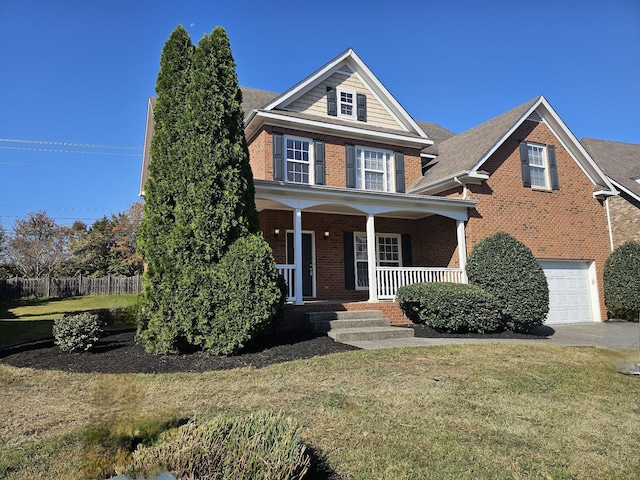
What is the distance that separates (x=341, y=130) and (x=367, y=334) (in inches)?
293

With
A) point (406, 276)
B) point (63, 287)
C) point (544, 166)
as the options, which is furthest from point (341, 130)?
point (63, 287)

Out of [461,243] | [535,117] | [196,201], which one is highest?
[535,117]

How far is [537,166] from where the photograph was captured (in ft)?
47.5

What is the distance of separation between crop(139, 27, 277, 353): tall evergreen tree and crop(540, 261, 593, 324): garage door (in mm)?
11191

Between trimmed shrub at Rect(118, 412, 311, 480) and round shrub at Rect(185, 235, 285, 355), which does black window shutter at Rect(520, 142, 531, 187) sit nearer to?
round shrub at Rect(185, 235, 285, 355)

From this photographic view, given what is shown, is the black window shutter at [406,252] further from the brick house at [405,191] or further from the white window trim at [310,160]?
the white window trim at [310,160]

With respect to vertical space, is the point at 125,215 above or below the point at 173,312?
above

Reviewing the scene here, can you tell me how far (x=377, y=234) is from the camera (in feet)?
47.6

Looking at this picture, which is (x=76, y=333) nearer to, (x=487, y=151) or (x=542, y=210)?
(x=487, y=151)

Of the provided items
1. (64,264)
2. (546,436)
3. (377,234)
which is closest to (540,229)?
(377,234)

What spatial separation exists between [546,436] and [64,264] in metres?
35.7

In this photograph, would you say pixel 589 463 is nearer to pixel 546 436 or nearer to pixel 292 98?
pixel 546 436

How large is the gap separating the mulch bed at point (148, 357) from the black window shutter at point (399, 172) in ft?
24.5

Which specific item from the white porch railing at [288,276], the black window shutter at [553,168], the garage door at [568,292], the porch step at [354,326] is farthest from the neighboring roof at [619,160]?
the white porch railing at [288,276]
